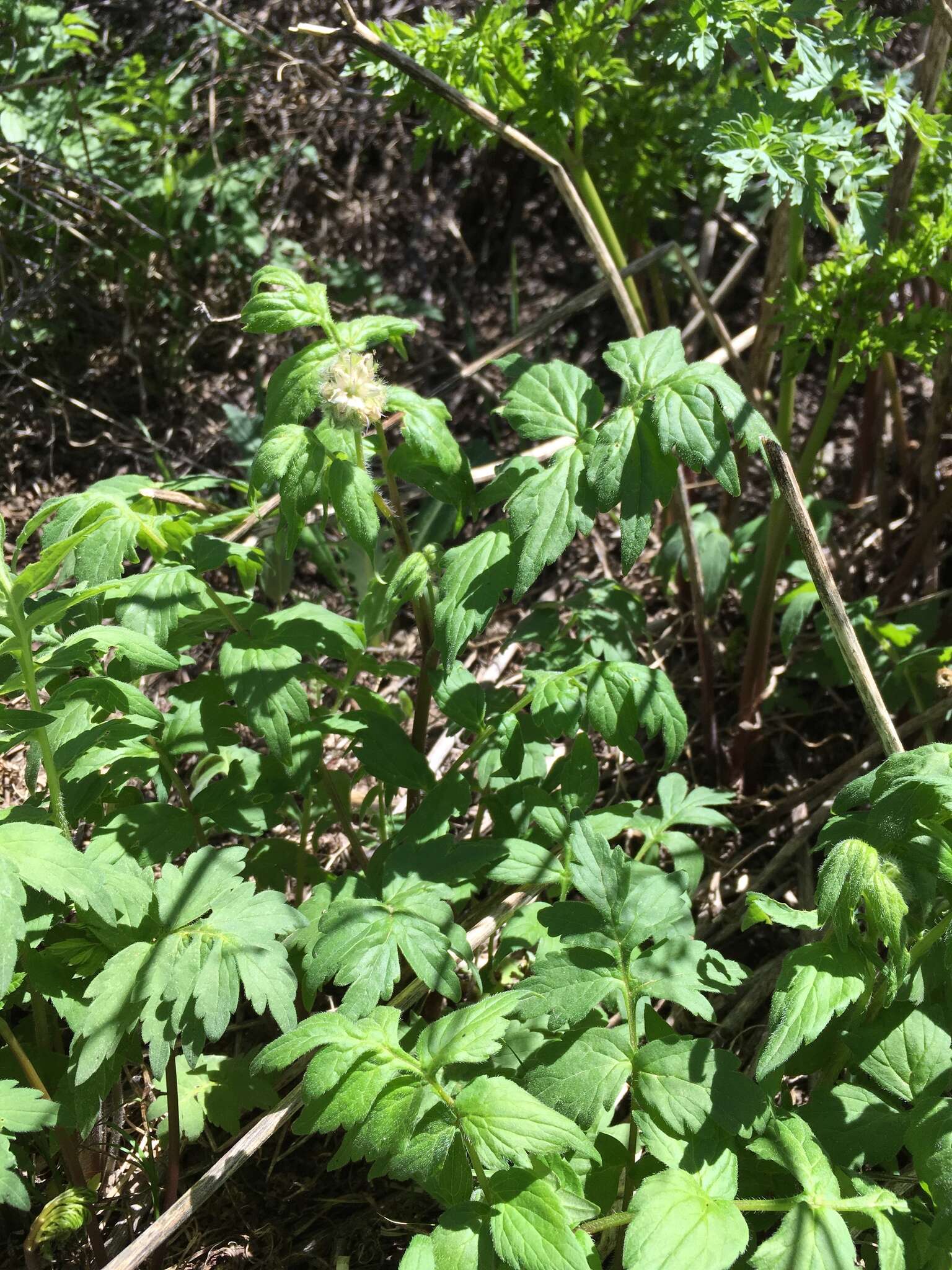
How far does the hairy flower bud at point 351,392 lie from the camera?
6.32 ft

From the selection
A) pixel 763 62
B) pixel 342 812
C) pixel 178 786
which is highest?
pixel 763 62

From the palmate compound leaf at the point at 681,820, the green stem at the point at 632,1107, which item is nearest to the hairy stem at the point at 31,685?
the green stem at the point at 632,1107

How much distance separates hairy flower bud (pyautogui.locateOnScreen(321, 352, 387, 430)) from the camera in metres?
1.93

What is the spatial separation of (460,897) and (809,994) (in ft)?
2.50

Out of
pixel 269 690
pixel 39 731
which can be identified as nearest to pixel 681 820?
pixel 269 690

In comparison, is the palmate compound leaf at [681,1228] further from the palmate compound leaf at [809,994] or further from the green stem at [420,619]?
the green stem at [420,619]

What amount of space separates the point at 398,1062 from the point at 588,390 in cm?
130

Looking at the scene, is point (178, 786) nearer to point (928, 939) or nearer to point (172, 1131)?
point (172, 1131)

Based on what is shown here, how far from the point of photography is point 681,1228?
1475mm

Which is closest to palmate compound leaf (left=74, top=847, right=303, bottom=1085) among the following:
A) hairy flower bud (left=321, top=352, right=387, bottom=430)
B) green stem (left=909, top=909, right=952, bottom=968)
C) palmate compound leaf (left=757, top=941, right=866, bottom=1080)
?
palmate compound leaf (left=757, top=941, right=866, bottom=1080)

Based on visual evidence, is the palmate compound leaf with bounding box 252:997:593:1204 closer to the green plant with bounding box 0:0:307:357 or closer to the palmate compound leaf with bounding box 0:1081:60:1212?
the palmate compound leaf with bounding box 0:1081:60:1212

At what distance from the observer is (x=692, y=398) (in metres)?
1.88

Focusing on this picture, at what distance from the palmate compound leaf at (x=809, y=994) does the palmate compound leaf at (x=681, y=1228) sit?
19 cm

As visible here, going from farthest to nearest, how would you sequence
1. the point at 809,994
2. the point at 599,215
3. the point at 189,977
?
the point at 599,215
the point at 189,977
the point at 809,994
